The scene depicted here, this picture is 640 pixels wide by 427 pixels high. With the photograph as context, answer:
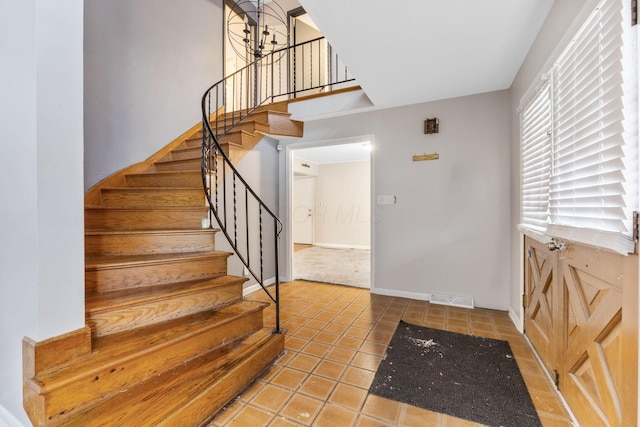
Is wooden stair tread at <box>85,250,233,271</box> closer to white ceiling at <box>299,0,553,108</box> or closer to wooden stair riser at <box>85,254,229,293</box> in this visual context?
wooden stair riser at <box>85,254,229,293</box>

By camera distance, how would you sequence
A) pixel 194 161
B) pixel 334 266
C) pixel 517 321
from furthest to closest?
pixel 334 266 → pixel 194 161 → pixel 517 321

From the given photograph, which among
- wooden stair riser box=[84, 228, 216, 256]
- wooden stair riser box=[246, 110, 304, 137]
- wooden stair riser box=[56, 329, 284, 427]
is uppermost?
wooden stair riser box=[246, 110, 304, 137]

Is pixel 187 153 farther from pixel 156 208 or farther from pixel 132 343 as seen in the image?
pixel 132 343

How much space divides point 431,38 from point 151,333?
265cm

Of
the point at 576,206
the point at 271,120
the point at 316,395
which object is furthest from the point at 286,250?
the point at 576,206

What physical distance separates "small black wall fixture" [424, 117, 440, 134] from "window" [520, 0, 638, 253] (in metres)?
1.23

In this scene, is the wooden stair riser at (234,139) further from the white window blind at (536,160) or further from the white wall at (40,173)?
the white window blind at (536,160)

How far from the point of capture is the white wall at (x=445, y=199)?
2934 mm

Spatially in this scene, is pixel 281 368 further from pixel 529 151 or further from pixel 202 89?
pixel 202 89

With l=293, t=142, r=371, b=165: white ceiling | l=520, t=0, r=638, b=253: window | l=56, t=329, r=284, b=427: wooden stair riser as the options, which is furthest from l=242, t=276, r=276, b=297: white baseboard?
l=520, t=0, r=638, b=253: window

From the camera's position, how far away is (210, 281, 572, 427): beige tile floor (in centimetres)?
147

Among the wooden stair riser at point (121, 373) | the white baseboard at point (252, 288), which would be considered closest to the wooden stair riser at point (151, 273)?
the wooden stair riser at point (121, 373)

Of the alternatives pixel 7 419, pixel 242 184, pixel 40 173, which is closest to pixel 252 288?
pixel 242 184

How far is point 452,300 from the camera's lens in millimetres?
3117
